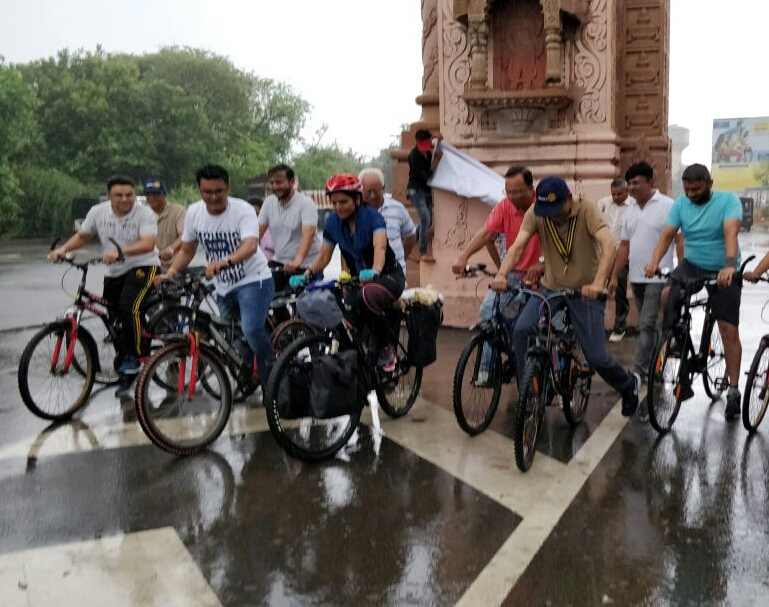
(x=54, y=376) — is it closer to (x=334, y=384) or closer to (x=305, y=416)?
(x=305, y=416)

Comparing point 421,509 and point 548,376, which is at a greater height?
point 548,376

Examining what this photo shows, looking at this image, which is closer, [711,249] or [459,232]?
[711,249]

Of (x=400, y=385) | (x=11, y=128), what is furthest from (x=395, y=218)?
(x=11, y=128)

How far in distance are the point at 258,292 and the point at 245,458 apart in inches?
46.5

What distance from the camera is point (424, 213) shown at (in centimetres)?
1034

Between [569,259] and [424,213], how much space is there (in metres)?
5.06

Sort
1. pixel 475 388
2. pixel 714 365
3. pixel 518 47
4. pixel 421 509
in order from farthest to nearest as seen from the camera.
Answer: pixel 518 47
pixel 714 365
pixel 475 388
pixel 421 509

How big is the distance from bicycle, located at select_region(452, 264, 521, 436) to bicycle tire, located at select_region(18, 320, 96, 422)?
8.91ft

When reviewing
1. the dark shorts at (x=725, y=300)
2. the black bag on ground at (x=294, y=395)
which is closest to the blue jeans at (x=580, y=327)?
the dark shorts at (x=725, y=300)

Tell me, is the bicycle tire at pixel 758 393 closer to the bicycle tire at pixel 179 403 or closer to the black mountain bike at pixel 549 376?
the black mountain bike at pixel 549 376

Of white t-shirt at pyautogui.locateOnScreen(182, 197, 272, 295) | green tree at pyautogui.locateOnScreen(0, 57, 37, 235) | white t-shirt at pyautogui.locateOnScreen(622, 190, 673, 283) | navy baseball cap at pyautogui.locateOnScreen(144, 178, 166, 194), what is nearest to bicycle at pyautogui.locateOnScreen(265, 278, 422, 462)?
white t-shirt at pyautogui.locateOnScreen(182, 197, 272, 295)

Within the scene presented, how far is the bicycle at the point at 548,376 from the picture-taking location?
4.75m

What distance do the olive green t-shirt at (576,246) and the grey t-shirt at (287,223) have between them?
240cm

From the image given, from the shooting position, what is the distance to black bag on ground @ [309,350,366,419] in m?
4.92
